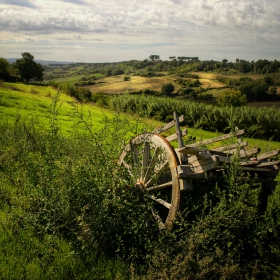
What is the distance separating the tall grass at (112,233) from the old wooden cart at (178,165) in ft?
1.00

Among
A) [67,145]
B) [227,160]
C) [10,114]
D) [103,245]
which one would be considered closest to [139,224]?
[103,245]

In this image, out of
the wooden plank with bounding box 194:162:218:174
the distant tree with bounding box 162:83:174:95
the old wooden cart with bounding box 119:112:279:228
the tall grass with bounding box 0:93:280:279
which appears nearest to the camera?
the tall grass with bounding box 0:93:280:279

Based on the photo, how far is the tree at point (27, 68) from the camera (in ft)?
204

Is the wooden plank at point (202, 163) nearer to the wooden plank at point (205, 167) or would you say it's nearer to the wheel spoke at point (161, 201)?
the wooden plank at point (205, 167)

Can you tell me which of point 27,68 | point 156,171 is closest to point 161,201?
point 156,171

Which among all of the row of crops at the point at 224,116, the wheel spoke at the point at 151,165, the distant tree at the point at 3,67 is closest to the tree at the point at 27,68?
the distant tree at the point at 3,67

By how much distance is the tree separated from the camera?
204 feet

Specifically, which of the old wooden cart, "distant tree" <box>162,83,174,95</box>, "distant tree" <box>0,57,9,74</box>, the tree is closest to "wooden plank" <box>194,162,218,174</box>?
the old wooden cart

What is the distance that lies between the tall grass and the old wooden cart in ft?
1.00

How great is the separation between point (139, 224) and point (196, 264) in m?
1.32

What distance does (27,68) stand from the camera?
62812mm

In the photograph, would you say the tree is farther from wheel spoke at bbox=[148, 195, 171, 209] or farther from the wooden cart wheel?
wheel spoke at bbox=[148, 195, 171, 209]

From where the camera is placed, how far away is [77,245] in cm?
513

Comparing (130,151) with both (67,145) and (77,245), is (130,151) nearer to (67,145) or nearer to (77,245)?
(67,145)
